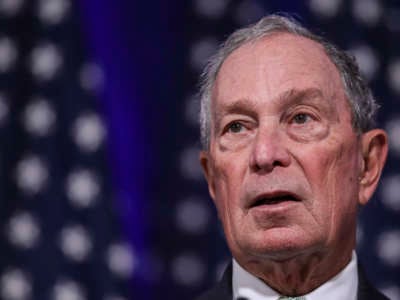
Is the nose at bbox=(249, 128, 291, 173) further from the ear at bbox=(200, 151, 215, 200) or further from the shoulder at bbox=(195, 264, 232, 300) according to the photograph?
the shoulder at bbox=(195, 264, 232, 300)

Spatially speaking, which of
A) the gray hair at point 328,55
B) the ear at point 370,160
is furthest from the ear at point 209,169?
the ear at point 370,160

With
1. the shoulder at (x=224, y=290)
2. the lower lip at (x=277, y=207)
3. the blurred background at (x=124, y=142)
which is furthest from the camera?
the blurred background at (x=124, y=142)

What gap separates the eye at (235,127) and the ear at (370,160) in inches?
11.6

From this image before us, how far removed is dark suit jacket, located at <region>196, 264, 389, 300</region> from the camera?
5.30 feet

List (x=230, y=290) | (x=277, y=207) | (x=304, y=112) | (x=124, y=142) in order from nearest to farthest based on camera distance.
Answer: (x=277, y=207) → (x=304, y=112) → (x=230, y=290) → (x=124, y=142)

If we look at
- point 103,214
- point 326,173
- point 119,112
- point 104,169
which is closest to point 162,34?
point 119,112

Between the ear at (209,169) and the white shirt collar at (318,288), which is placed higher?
the ear at (209,169)

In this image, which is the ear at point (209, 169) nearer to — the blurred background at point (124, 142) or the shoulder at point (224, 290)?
the shoulder at point (224, 290)

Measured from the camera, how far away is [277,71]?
1572mm

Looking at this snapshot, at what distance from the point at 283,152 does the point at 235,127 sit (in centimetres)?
17

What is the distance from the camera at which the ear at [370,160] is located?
1.67m

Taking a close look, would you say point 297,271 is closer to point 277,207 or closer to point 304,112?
point 277,207

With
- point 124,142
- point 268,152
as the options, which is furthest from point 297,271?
point 124,142

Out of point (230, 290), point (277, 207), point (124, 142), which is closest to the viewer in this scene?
point (277, 207)
